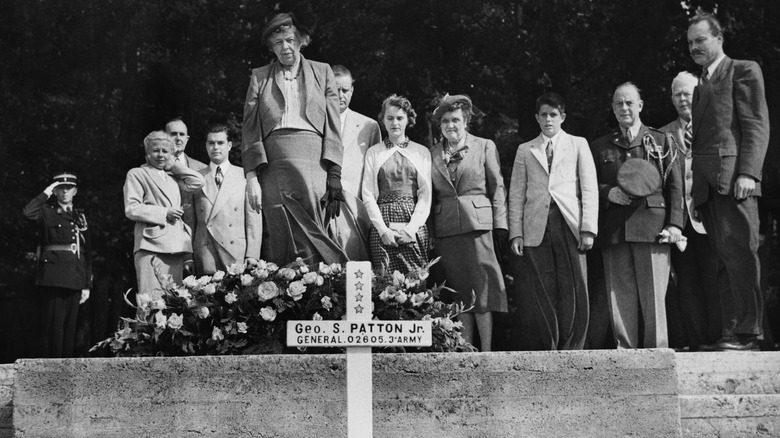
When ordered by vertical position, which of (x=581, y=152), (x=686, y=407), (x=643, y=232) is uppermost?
(x=581, y=152)

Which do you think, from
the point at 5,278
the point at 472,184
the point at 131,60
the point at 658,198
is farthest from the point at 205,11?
the point at 658,198

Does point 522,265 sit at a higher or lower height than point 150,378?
higher

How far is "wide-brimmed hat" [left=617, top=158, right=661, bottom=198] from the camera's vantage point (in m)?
7.57

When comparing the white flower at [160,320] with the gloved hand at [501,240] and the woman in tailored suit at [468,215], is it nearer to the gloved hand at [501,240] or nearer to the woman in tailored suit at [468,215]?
the woman in tailored suit at [468,215]

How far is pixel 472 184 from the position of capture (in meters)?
7.65

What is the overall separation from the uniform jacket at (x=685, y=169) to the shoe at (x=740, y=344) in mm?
929

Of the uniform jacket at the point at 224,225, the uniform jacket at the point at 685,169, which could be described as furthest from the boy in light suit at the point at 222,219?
the uniform jacket at the point at 685,169

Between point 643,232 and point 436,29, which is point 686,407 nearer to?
point 643,232

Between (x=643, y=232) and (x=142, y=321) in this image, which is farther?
(x=643, y=232)

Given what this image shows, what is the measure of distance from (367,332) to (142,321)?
1804 mm

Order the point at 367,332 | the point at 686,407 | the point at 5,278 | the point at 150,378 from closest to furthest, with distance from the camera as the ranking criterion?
the point at 367,332
the point at 150,378
the point at 686,407
the point at 5,278

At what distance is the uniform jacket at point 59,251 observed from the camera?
29.3 feet

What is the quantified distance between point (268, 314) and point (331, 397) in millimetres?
711

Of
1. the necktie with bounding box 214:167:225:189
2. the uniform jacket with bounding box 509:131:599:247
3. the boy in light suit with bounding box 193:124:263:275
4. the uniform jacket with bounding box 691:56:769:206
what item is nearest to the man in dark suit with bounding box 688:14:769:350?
the uniform jacket with bounding box 691:56:769:206
